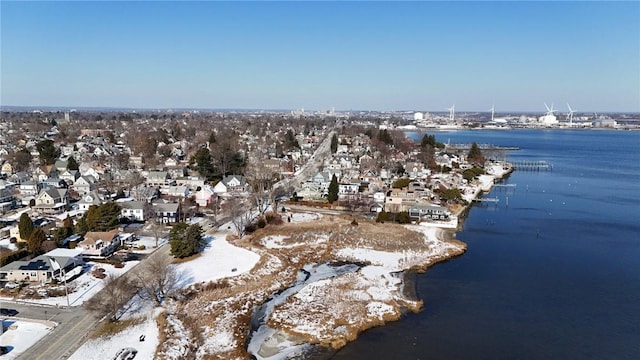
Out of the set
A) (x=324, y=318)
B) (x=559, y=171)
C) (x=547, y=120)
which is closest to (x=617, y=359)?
(x=324, y=318)

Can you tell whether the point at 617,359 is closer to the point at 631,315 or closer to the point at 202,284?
the point at 631,315

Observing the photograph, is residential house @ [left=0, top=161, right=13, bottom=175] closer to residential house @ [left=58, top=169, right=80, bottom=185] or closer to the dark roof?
residential house @ [left=58, top=169, right=80, bottom=185]

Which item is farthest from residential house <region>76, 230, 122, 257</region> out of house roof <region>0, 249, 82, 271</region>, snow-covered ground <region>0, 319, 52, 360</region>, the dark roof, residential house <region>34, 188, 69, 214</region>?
residential house <region>34, 188, 69, 214</region>

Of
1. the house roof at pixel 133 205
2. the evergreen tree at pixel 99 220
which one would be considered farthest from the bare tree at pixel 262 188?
the evergreen tree at pixel 99 220

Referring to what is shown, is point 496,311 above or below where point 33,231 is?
below

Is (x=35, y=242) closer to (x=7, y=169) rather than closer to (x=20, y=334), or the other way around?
(x=20, y=334)

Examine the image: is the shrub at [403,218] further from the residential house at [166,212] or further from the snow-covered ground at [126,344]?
the snow-covered ground at [126,344]
